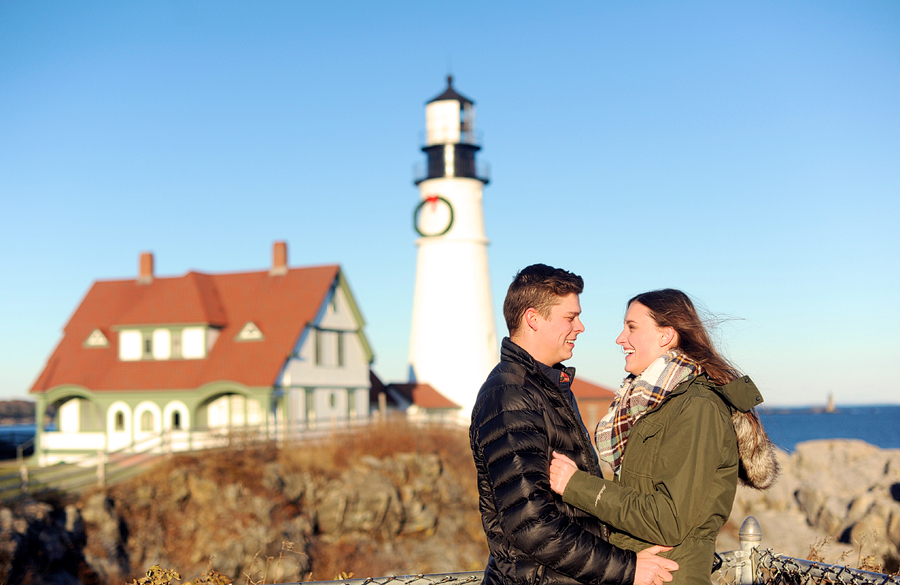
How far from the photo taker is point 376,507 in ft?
78.2

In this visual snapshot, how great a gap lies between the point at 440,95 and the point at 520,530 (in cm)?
3296

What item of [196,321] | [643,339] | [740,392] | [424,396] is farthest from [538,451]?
[424,396]

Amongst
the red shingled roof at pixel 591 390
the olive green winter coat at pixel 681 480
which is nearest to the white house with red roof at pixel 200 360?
the red shingled roof at pixel 591 390

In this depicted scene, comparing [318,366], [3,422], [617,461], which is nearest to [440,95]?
[318,366]

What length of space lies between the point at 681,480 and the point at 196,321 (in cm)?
2689

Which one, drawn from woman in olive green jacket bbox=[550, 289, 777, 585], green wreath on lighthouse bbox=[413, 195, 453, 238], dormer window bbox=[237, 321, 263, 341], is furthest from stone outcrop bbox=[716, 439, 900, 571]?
woman in olive green jacket bbox=[550, 289, 777, 585]

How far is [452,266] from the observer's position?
3409 cm

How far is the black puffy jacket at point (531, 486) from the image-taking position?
3.36 m

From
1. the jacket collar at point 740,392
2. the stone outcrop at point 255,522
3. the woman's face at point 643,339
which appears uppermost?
the woman's face at point 643,339

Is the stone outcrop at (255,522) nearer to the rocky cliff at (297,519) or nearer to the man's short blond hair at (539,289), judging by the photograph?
the rocky cliff at (297,519)

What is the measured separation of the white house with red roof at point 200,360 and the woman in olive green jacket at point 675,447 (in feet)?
74.5

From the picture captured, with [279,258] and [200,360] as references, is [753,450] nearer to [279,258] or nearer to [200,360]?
[200,360]

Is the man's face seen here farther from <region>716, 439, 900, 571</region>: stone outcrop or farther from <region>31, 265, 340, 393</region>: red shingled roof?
<region>31, 265, 340, 393</region>: red shingled roof

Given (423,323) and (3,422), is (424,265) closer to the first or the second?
(423,323)
